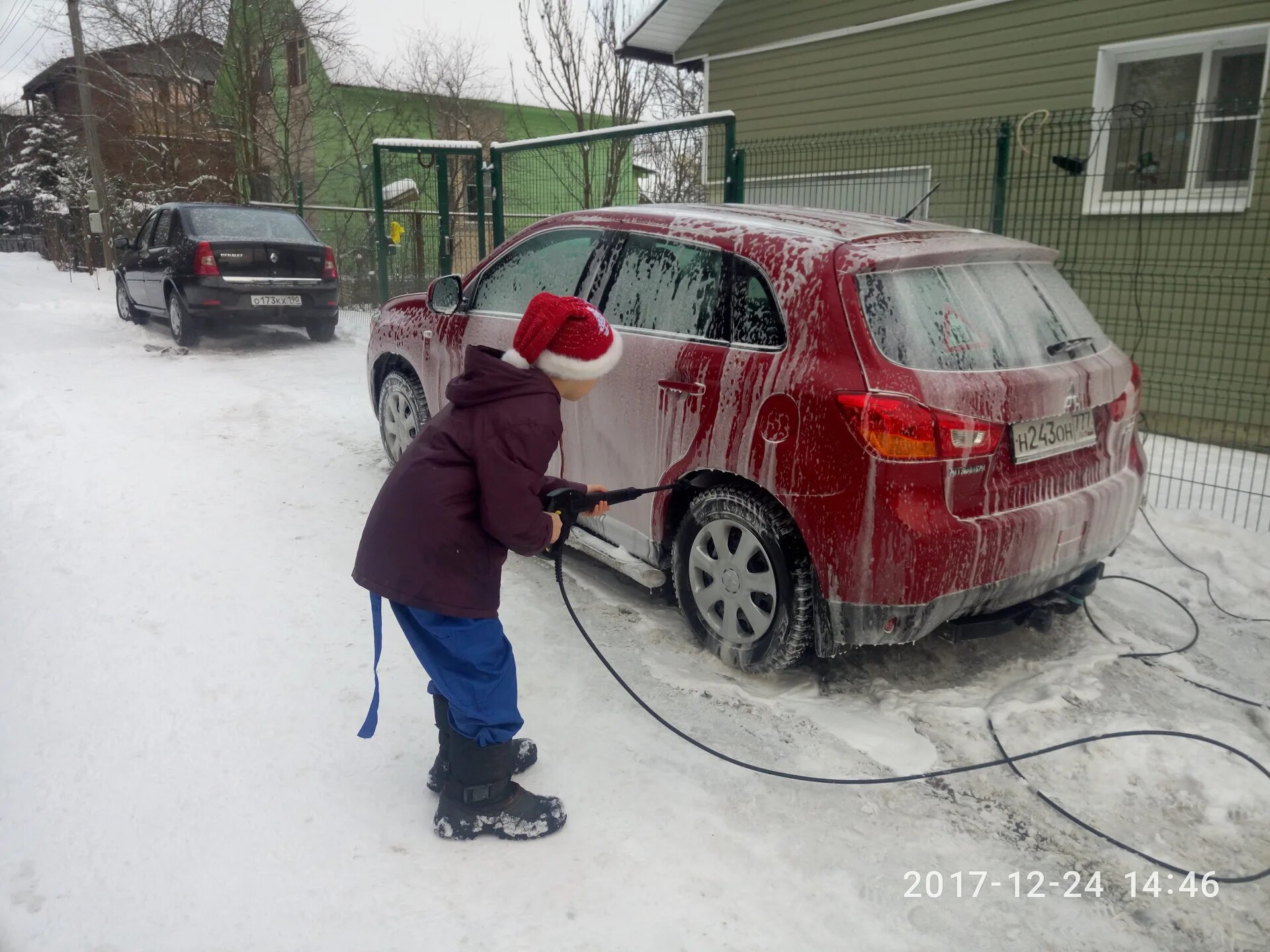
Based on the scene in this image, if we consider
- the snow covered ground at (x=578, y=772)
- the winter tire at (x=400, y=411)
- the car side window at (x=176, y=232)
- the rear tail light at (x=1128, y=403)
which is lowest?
the snow covered ground at (x=578, y=772)

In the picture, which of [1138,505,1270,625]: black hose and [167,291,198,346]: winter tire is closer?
[1138,505,1270,625]: black hose

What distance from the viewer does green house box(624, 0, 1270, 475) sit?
7566 mm

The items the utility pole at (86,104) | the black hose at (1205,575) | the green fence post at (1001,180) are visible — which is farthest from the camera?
the utility pole at (86,104)

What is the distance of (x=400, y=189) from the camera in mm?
12984

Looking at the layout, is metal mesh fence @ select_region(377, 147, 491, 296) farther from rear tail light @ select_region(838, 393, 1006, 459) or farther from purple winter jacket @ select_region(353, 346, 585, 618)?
purple winter jacket @ select_region(353, 346, 585, 618)

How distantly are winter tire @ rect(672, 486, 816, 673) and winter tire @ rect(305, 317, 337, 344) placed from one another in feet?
28.8

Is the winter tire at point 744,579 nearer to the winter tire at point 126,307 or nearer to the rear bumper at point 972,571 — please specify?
the rear bumper at point 972,571

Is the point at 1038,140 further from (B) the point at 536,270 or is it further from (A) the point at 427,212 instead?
(A) the point at 427,212

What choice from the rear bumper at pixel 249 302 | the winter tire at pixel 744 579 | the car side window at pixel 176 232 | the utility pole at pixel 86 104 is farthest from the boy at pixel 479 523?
the utility pole at pixel 86 104

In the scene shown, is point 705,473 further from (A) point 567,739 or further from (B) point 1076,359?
(B) point 1076,359

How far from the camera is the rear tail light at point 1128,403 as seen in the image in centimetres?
359

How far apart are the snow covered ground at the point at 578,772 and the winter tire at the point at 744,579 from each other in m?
0.16

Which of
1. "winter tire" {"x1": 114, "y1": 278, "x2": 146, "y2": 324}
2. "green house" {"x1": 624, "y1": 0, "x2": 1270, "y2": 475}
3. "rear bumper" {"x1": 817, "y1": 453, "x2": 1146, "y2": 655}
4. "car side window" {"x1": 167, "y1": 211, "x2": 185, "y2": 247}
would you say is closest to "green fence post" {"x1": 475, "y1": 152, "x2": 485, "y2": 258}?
"green house" {"x1": 624, "y1": 0, "x2": 1270, "y2": 475}

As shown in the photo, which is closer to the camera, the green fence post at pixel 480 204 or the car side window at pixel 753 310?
the car side window at pixel 753 310
